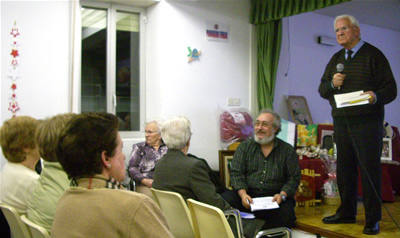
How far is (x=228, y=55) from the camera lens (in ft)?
17.2

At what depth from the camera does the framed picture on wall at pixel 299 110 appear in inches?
234

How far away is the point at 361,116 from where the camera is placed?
3.15m

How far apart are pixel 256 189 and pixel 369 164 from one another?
0.93 metres

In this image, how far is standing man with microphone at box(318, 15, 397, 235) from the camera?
308 cm

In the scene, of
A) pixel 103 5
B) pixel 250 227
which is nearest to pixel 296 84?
pixel 103 5

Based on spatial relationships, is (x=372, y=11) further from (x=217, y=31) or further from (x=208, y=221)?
(x=208, y=221)

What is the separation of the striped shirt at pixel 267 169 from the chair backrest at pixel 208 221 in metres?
1.06

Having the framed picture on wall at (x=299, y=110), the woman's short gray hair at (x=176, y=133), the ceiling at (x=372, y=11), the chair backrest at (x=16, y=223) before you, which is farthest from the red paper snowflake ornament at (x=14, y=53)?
the ceiling at (x=372, y=11)

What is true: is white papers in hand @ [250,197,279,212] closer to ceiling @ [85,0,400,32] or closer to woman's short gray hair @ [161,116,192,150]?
woman's short gray hair @ [161,116,192,150]

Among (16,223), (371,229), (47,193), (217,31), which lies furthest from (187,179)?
(217,31)

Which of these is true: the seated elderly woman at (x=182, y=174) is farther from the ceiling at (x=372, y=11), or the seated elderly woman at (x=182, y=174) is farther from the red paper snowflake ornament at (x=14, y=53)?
the ceiling at (x=372, y=11)

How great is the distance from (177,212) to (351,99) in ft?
5.17

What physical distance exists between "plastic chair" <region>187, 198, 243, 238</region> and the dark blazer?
215mm

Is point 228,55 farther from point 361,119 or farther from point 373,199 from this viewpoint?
point 373,199
